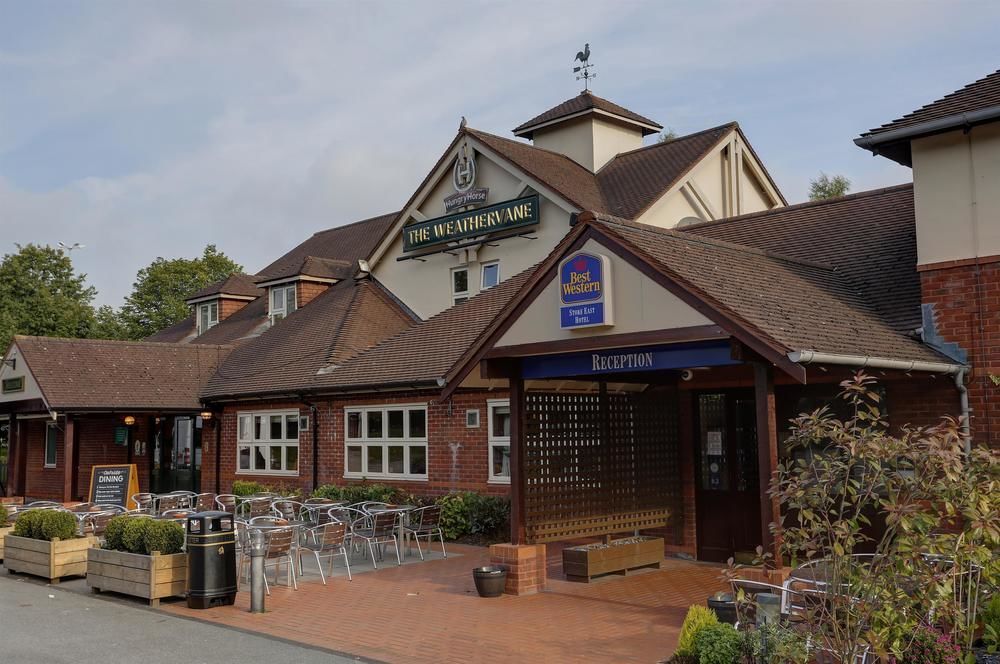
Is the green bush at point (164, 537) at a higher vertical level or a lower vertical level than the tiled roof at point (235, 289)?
lower

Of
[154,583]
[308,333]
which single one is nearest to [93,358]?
[308,333]

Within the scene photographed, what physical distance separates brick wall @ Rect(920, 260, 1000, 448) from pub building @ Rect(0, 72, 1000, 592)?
0.03 m

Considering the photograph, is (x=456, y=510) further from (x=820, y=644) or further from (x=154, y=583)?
(x=820, y=644)

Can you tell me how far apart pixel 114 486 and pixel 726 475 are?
12215mm

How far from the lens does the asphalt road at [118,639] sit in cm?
847

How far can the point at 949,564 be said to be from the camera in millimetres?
6340

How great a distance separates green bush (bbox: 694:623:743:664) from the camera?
6633mm

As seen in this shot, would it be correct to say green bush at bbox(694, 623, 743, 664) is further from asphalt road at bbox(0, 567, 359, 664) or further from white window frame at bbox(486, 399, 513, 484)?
white window frame at bbox(486, 399, 513, 484)

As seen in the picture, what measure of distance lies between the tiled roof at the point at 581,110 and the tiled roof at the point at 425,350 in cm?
690

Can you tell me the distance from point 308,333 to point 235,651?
15.7 metres

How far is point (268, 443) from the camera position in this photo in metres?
22.1

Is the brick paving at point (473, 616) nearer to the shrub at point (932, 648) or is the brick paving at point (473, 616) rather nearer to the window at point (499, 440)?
the shrub at point (932, 648)

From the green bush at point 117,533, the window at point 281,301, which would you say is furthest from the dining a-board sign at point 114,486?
the window at point 281,301

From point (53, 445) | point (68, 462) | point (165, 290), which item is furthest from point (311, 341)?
point (165, 290)
